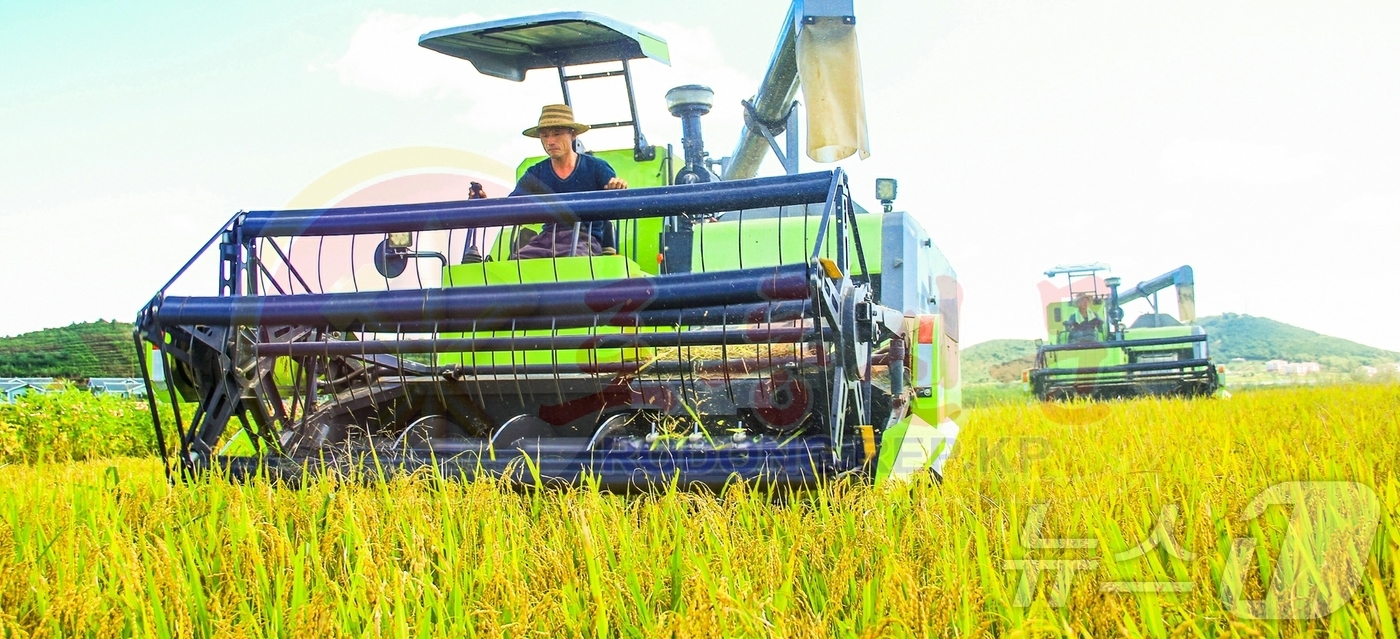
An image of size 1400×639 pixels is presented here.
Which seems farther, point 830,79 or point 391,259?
point 830,79

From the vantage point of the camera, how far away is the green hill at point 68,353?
22828mm

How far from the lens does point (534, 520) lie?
2.81 metres

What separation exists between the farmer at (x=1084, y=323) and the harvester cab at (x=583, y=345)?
11.8 m

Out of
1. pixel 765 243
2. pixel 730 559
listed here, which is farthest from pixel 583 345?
pixel 765 243

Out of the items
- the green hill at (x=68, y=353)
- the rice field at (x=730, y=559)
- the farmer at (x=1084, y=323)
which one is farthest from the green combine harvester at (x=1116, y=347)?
the green hill at (x=68, y=353)

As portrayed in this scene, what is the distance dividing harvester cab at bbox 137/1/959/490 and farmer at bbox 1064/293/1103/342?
11847mm

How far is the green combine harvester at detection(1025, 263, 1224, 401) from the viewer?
41.2ft

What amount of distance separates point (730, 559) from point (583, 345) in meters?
1.20

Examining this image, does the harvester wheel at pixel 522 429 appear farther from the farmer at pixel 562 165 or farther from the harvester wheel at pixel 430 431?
the farmer at pixel 562 165

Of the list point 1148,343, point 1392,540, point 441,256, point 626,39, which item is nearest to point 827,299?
point 1392,540

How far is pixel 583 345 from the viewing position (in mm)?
A: 3287

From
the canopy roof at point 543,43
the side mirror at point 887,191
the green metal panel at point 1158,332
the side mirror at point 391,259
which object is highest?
the canopy roof at point 543,43

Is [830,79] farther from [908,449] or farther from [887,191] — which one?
[908,449]

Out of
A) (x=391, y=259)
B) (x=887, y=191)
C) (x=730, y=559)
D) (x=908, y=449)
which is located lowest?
(x=730, y=559)
